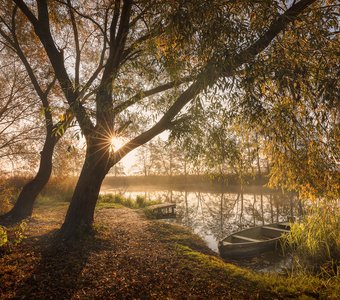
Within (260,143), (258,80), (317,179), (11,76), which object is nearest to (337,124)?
(317,179)

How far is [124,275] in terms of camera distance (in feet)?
19.3

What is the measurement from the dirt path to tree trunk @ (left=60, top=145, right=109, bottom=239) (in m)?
0.54

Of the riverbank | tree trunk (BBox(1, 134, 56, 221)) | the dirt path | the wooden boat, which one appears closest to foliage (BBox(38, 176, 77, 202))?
tree trunk (BBox(1, 134, 56, 221))

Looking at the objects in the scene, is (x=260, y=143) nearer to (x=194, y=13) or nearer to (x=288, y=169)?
(x=288, y=169)

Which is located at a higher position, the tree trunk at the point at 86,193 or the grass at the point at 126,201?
the tree trunk at the point at 86,193

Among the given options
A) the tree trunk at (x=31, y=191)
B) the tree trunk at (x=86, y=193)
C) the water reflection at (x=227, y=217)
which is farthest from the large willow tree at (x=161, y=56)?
the water reflection at (x=227, y=217)

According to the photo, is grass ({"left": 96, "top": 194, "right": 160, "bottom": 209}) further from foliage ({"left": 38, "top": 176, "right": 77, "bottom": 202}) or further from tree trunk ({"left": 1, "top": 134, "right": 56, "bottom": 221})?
tree trunk ({"left": 1, "top": 134, "right": 56, "bottom": 221})

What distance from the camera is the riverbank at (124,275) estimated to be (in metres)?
5.00

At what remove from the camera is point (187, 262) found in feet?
23.1

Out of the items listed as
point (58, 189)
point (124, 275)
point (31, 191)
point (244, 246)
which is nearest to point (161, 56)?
point (124, 275)

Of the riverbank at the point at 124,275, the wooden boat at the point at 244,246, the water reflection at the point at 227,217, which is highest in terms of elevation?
the riverbank at the point at 124,275

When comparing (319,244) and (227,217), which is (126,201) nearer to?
(227,217)

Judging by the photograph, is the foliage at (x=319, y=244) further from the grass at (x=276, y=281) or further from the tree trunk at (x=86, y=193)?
the tree trunk at (x=86, y=193)

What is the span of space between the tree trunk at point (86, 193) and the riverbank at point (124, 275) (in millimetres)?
526
